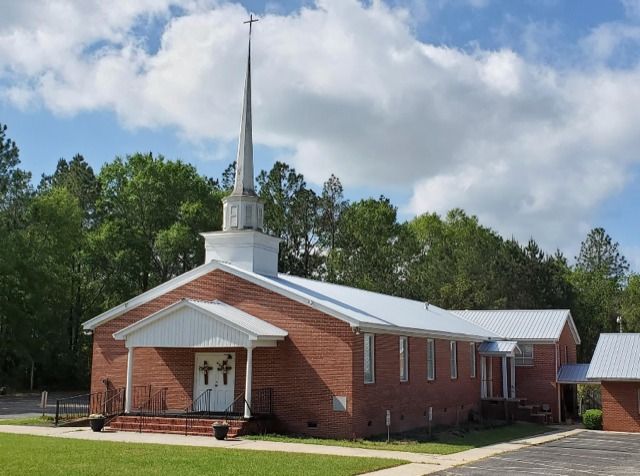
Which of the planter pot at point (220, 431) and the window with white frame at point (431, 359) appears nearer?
the planter pot at point (220, 431)

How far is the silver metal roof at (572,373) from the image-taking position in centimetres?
4038

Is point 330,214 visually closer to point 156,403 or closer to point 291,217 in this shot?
point 291,217

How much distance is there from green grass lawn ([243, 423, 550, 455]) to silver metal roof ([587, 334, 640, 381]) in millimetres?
3988

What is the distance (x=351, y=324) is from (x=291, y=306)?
2.66 metres

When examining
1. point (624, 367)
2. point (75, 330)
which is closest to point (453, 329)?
point (624, 367)

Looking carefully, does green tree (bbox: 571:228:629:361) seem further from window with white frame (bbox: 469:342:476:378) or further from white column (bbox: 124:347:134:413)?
white column (bbox: 124:347:134:413)

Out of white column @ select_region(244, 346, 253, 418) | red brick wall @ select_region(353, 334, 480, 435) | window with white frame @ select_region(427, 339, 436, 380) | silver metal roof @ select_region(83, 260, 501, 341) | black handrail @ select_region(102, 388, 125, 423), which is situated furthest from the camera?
window with white frame @ select_region(427, 339, 436, 380)

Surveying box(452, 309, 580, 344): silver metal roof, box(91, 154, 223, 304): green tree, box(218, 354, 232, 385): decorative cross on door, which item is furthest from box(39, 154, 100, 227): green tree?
box(218, 354, 232, 385): decorative cross on door

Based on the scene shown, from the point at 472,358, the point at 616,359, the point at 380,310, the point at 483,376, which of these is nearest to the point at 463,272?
the point at 483,376

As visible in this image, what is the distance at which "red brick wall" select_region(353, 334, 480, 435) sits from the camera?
26469 mm

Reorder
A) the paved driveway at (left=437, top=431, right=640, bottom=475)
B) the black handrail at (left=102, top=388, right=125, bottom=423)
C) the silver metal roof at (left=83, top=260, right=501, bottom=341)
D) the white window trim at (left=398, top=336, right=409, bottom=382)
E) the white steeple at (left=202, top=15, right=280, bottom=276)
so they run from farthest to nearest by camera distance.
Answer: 1. the white steeple at (left=202, top=15, right=280, bottom=276)
2. the white window trim at (left=398, top=336, right=409, bottom=382)
3. the black handrail at (left=102, top=388, right=125, bottom=423)
4. the silver metal roof at (left=83, top=260, right=501, bottom=341)
5. the paved driveway at (left=437, top=431, right=640, bottom=475)

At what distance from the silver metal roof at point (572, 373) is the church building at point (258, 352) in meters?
7.25

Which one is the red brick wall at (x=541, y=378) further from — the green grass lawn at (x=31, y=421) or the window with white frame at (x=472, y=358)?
the green grass lawn at (x=31, y=421)

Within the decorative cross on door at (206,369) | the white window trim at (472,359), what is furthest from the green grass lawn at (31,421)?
the white window trim at (472,359)
